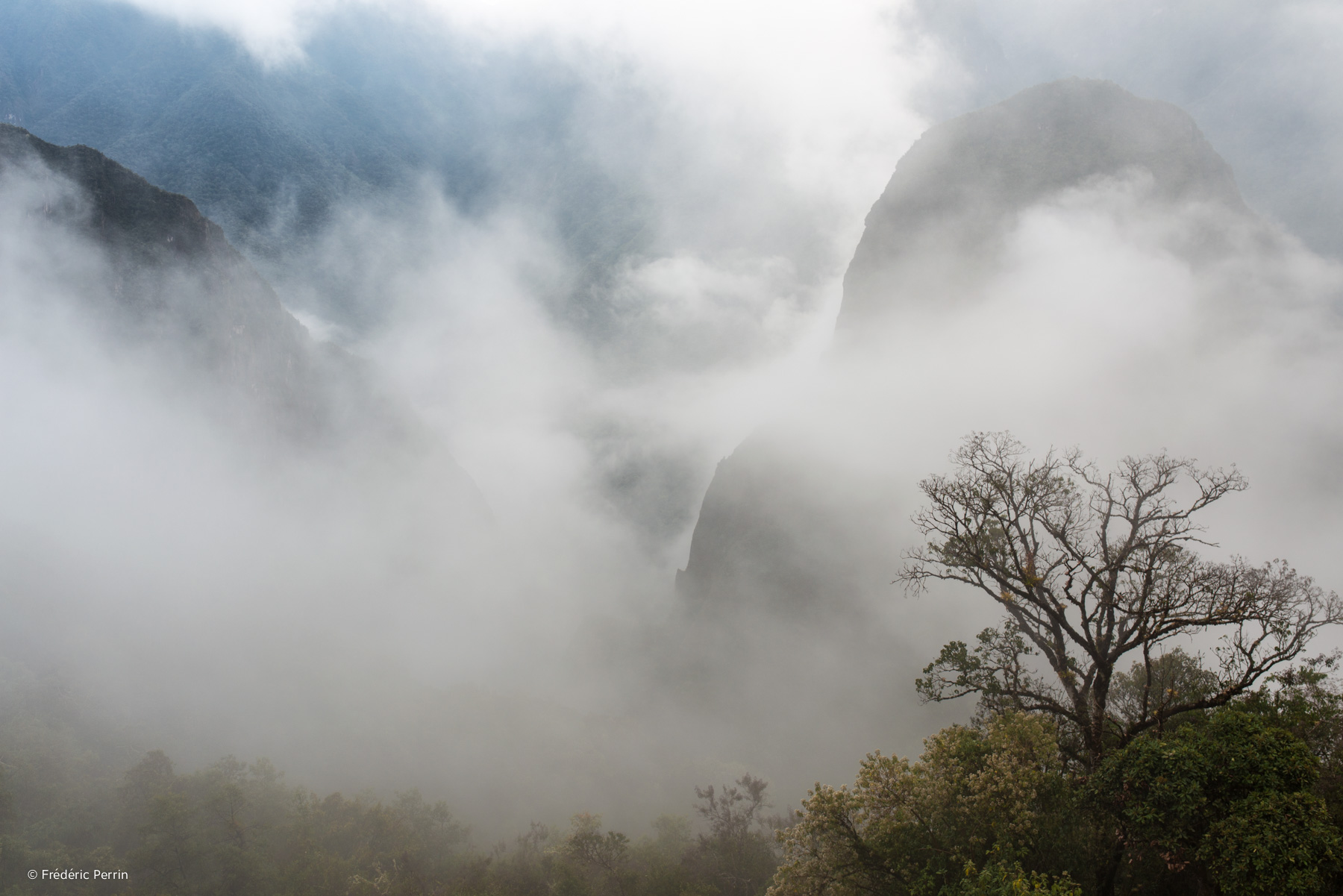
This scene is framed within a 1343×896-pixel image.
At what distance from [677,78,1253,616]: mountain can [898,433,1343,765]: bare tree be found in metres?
85.5

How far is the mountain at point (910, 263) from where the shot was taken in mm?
106125

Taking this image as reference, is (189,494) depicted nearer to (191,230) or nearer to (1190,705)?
(191,230)

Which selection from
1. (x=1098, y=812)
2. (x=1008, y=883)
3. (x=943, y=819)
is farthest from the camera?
(x=943, y=819)

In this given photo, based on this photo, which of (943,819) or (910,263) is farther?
(910,263)

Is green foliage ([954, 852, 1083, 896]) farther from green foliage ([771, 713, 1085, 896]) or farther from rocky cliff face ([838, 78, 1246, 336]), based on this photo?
rocky cliff face ([838, 78, 1246, 336])

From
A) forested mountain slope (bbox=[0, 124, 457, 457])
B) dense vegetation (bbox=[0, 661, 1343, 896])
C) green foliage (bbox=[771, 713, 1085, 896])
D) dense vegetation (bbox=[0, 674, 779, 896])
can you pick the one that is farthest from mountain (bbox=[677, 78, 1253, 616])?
forested mountain slope (bbox=[0, 124, 457, 457])

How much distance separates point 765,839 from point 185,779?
53.7m

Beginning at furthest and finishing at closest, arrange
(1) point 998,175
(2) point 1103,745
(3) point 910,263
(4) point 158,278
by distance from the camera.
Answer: (4) point 158,278 → (3) point 910,263 → (1) point 998,175 → (2) point 1103,745

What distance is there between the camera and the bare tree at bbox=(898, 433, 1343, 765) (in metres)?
15.9

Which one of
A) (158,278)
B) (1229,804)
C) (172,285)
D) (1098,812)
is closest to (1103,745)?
(1098,812)

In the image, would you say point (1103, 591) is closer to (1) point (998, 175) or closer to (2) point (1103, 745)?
(2) point (1103, 745)

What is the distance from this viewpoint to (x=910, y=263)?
12456 centimetres

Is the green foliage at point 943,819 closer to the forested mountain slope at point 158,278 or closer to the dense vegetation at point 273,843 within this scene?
the dense vegetation at point 273,843

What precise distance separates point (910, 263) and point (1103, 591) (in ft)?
395
